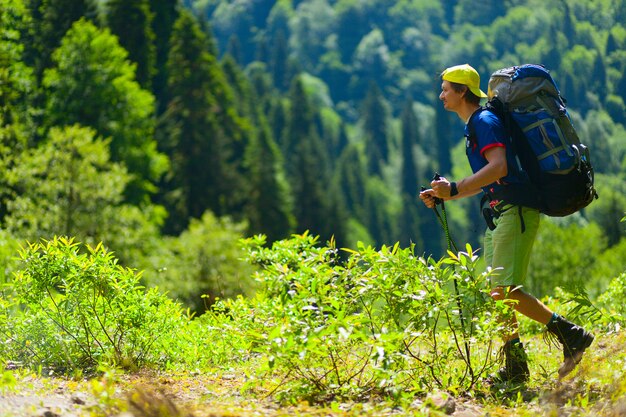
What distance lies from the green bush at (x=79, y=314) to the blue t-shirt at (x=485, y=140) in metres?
2.87

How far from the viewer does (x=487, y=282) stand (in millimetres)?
6199

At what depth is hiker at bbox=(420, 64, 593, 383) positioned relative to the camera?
20.8 ft

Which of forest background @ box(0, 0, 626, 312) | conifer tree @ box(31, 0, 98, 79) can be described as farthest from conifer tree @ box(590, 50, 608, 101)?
conifer tree @ box(31, 0, 98, 79)

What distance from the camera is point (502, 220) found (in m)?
6.61

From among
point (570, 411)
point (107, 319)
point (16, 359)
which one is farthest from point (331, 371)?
point (16, 359)

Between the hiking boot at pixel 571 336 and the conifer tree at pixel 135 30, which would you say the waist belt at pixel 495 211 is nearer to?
the hiking boot at pixel 571 336

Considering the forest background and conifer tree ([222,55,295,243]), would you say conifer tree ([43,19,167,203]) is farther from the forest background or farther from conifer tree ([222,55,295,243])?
conifer tree ([222,55,295,243])

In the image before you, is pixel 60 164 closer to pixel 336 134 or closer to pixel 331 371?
pixel 331 371

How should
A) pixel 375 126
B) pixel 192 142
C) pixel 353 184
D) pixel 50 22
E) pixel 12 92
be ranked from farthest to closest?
pixel 375 126 → pixel 353 184 → pixel 192 142 → pixel 50 22 → pixel 12 92

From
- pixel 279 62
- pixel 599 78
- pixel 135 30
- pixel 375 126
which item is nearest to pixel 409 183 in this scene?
pixel 375 126

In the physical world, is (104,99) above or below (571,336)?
above

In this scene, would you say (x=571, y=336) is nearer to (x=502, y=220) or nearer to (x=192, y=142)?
(x=502, y=220)

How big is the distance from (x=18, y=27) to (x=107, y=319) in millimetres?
23454

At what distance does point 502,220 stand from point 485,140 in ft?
2.08
